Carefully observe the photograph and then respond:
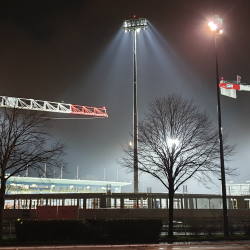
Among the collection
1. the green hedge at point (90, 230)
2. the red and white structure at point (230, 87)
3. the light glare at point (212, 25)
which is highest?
the red and white structure at point (230, 87)

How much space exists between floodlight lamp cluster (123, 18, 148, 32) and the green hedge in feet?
112

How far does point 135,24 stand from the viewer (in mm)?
43438

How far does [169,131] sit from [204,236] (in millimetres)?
6960

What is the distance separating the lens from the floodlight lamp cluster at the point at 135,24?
4325 centimetres

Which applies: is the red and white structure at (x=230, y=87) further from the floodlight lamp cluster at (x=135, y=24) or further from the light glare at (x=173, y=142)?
the light glare at (x=173, y=142)

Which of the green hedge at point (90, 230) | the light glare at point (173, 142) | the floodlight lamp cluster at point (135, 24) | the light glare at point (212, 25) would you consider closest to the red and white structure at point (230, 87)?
the floodlight lamp cluster at point (135, 24)

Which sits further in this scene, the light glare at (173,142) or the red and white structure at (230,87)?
the red and white structure at (230,87)

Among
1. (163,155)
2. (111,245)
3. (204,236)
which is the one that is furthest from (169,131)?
(111,245)

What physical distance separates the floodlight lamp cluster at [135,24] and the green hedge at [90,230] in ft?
112

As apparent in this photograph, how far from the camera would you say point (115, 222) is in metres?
15.7

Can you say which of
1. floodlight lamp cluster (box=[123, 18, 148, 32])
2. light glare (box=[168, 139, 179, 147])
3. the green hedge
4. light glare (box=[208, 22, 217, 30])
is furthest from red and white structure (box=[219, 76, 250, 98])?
the green hedge

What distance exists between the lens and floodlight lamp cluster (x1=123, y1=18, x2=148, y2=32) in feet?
142

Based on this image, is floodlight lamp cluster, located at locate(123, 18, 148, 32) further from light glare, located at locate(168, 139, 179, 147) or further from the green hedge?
the green hedge

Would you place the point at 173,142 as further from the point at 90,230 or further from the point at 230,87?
the point at 230,87
